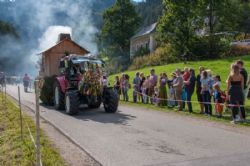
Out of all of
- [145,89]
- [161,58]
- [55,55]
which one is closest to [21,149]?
[145,89]

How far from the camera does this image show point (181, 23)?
41.4 meters

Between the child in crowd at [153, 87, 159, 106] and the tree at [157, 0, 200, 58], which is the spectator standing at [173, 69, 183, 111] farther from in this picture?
the tree at [157, 0, 200, 58]

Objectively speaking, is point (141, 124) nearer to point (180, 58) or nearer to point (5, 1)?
point (180, 58)

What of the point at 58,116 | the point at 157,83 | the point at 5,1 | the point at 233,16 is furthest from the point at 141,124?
the point at 5,1

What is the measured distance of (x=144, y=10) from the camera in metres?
129

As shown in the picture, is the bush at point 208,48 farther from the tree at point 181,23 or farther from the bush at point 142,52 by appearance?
the bush at point 142,52

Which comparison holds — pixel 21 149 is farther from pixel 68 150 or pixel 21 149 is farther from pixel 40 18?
pixel 40 18

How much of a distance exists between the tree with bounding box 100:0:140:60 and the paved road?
60.2 metres

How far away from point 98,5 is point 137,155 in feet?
284

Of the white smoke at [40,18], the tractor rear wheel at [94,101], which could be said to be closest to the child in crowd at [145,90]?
the tractor rear wheel at [94,101]

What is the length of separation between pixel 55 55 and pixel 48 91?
3.24 meters

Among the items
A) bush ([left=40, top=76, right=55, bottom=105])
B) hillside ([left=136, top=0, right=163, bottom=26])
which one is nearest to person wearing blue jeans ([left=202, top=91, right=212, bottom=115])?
bush ([left=40, top=76, right=55, bottom=105])

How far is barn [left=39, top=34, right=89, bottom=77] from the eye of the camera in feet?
78.8

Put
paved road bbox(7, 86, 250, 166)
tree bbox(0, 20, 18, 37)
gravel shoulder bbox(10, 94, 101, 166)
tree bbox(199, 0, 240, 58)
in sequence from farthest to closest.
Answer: tree bbox(0, 20, 18, 37) → tree bbox(199, 0, 240, 58) → gravel shoulder bbox(10, 94, 101, 166) → paved road bbox(7, 86, 250, 166)
